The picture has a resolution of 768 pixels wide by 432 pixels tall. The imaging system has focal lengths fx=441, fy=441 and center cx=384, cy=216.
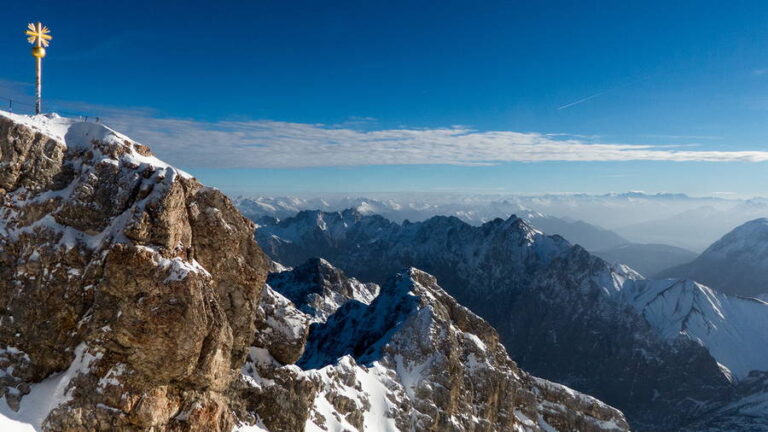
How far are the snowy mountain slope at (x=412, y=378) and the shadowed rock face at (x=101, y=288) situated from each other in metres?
26.9

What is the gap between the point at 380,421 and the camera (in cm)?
9956

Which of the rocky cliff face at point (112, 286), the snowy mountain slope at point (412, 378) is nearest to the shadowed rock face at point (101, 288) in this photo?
the rocky cliff face at point (112, 286)

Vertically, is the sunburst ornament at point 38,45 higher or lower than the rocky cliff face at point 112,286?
higher

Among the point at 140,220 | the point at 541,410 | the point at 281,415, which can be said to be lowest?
the point at 541,410

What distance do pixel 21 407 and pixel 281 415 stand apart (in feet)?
122

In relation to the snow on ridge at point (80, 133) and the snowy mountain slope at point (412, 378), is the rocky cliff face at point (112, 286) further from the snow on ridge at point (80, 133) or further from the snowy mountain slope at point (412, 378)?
the snowy mountain slope at point (412, 378)

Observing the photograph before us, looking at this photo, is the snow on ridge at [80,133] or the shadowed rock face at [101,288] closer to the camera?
the shadowed rock face at [101,288]

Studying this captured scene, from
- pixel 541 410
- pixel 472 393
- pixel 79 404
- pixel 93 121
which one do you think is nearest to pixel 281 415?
pixel 79 404

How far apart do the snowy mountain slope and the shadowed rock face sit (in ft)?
88.4

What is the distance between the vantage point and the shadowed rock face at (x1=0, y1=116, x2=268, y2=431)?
37094mm

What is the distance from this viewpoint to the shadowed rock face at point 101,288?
122 feet

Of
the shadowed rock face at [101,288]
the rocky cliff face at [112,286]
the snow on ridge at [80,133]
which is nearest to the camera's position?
the rocky cliff face at [112,286]

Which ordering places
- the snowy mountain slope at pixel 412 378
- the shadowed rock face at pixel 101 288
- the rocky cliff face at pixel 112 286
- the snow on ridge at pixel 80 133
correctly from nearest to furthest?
the rocky cliff face at pixel 112 286, the shadowed rock face at pixel 101 288, the snow on ridge at pixel 80 133, the snowy mountain slope at pixel 412 378

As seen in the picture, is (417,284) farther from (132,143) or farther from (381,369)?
(132,143)
